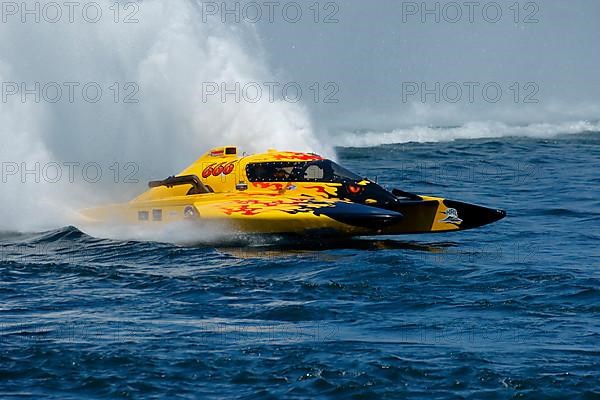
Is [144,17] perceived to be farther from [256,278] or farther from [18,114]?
[256,278]

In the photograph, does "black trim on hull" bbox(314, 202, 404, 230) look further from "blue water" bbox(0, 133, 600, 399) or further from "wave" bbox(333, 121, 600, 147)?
"wave" bbox(333, 121, 600, 147)

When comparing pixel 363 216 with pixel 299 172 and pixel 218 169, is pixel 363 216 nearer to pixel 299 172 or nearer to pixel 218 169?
pixel 299 172

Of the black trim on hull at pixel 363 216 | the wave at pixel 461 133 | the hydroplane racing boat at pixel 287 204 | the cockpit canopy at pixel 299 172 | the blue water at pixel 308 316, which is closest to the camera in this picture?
the blue water at pixel 308 316

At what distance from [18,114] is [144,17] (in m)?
4.83

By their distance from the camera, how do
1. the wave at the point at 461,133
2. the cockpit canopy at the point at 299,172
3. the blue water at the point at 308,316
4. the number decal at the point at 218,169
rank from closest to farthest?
the blue water at the point at 308,316, the cockpit canopy at the point at 299,172, the number decal at the point at 218,169, the wave at the point at 461,133

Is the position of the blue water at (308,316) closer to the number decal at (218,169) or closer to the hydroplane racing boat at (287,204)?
the hydroplane racing boat at (287,204)

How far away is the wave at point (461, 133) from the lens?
27562 mm

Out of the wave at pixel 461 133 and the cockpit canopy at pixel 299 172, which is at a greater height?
the wave at pixel 461 133

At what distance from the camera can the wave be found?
2756 cm

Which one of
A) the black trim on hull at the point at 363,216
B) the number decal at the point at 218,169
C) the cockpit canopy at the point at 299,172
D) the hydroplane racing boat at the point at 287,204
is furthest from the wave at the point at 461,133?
the black trim on hull at the point at 363,216

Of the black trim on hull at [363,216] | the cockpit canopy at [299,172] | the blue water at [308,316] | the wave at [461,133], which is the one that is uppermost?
the wave at [461,133]

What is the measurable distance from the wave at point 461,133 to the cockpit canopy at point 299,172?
1289 cm

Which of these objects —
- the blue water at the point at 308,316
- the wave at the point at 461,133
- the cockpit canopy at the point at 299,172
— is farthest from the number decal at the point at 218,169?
the wave at the point at 461,133

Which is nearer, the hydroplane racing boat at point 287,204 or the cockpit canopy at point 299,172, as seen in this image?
the hydroplane racing boat at point 287,204
